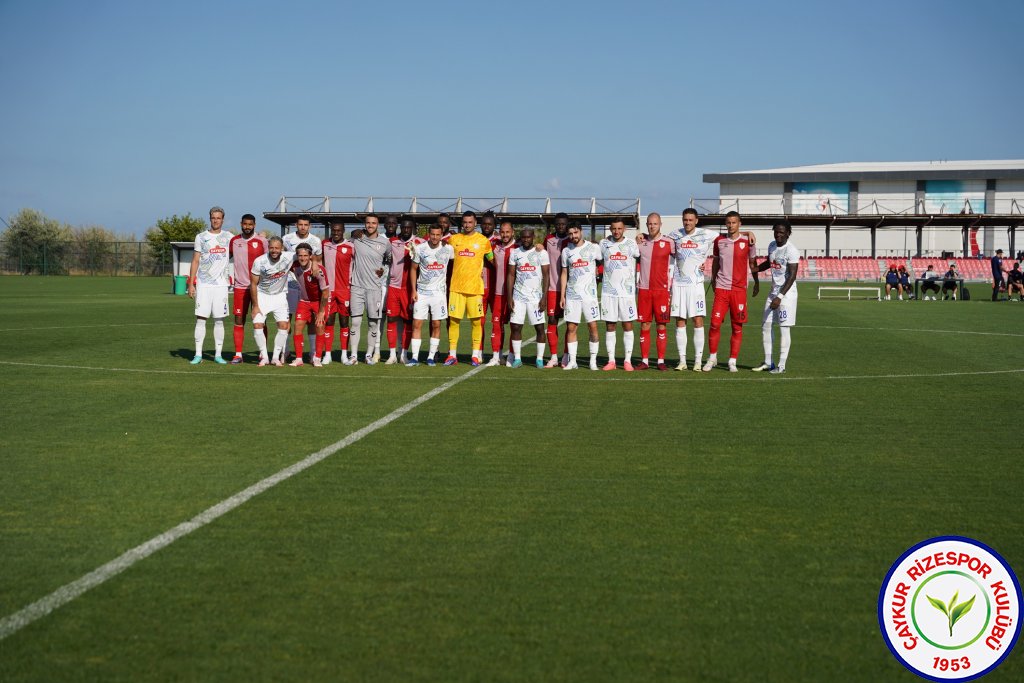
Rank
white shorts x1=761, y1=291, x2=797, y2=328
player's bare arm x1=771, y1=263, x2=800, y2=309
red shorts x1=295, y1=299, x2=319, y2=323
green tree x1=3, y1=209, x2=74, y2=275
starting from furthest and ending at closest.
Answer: green tree x1=3, y1=209, x2=74, y2=275, red shorts x1=295, y1=299, x2=319, y2=323, white shorts x1=761, y1=291, x2=797, y2=328, player's bare arm x1=771, y1=263, x2=800, y2=309

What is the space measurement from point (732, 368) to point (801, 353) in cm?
330

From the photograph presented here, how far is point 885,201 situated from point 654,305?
74.0 meters

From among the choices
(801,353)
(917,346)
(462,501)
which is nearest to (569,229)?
(801,353)

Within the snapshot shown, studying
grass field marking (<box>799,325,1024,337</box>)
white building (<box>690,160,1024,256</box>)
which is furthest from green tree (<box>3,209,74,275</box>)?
grass field marking (<box>799,325,1024,337</box>)

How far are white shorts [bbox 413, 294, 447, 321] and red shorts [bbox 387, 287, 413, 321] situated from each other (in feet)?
0.96

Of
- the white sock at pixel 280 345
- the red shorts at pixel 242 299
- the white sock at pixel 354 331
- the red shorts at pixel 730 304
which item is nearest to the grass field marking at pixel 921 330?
the red shorts at pixel 730 304

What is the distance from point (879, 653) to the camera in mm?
4266

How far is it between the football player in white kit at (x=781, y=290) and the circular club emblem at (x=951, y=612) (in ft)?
29.2

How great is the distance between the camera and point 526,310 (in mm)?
14359

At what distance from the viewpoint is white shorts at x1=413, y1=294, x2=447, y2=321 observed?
1442cm

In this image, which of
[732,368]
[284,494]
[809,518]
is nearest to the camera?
[809,518]

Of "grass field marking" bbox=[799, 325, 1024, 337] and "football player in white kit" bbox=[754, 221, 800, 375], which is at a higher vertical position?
"football player in white kit" bbox=[754, 221, 800, 375]

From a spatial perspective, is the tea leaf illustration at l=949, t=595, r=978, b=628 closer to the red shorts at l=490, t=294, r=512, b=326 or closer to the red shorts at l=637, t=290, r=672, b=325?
the red shorts at l=637, t=290, r=672, b=325

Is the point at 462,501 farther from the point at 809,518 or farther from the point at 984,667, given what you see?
the point at 984,667
